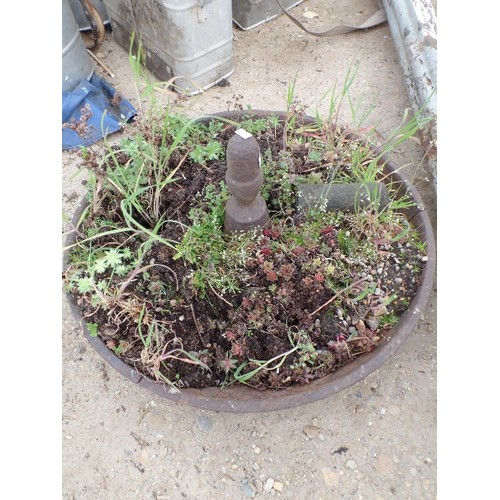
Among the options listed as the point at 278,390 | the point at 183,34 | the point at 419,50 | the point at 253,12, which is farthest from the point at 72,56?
the point at 278,390

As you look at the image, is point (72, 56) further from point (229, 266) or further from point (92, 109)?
point (229, 266)

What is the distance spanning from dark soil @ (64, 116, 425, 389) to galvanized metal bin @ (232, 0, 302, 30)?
6.21 feet

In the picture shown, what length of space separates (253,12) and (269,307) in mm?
2296

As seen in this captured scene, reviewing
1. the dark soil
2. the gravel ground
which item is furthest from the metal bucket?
the dark soil

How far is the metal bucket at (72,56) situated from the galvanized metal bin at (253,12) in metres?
1.03

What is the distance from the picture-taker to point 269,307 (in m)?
1.51

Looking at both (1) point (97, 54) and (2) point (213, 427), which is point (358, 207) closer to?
(2) point (213, 427)

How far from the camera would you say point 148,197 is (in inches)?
66.9

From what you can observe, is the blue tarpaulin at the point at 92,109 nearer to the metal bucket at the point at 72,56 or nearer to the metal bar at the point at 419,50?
the metal bucket at the point at 72,56

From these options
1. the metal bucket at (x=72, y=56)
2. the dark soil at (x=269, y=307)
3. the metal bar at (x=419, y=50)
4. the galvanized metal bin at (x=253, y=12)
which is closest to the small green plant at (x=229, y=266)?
the dark soil at (x=269, y=307)

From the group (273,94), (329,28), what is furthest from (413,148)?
(329,28)

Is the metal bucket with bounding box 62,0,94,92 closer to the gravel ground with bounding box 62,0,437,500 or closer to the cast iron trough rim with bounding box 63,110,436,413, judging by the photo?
the gravel ground with bounding box 62,0,437,500

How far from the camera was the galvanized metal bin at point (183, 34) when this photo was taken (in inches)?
93.6

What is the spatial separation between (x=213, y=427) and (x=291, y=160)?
1065 mm
